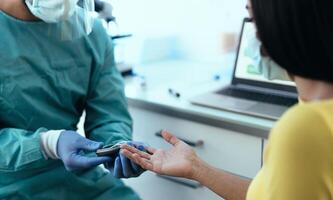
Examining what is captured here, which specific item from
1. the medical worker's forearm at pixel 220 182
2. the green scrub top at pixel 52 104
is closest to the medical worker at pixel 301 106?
the medical worker's forearm at pixel 220 182

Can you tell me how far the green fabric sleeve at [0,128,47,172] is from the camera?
1249 mm

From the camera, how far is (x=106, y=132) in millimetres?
1471

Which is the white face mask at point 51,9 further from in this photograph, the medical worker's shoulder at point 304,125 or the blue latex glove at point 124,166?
the medical worker's shoulder at point 304,125

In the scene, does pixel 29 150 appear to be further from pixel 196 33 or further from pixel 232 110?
pixel 196 33

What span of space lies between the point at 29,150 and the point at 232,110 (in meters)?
0.65

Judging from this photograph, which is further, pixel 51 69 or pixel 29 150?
pixel 51 69

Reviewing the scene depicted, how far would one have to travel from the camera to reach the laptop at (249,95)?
4.98 ft

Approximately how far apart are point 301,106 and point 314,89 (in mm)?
98

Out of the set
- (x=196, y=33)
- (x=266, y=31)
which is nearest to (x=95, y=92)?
(x=266, y=31)

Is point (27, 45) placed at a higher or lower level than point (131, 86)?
higher

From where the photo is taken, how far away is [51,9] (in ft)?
4.23

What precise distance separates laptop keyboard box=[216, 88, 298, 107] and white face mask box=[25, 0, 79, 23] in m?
0.68

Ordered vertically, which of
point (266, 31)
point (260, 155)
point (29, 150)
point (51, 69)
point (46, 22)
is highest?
point (266, 31)

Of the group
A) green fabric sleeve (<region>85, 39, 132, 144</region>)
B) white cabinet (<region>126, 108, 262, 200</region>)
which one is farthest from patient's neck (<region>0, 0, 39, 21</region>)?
white cabinet (<region>126, 108, 262, 200</region>)
